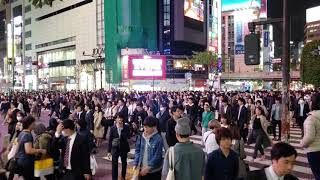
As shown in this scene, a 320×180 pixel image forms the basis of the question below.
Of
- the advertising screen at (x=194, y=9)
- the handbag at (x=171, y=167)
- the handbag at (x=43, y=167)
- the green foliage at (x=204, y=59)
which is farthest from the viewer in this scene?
the advertising screen at (x=194, y=9)

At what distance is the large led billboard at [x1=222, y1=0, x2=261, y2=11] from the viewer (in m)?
Answer: 134

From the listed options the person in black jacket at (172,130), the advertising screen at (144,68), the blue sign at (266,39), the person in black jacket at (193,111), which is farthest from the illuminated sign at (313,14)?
the person in black jacket at (172,130)

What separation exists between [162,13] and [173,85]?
17.2 meters

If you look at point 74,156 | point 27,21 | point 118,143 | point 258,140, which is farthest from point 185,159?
point 27,21

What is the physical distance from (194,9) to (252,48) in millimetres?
93314

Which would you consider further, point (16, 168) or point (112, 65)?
point (112, 65)

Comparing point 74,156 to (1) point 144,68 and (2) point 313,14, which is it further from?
(2) point 313,14

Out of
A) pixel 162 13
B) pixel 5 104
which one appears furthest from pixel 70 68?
pixel 5 104

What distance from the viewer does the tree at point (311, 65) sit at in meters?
50.3

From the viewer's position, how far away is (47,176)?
6.92m

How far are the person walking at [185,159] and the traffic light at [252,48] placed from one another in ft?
11.5

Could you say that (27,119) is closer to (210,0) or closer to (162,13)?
(162,13)

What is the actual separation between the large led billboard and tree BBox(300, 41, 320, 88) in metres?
84.0

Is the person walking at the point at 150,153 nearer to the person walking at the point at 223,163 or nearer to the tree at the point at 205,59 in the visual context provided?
the person walking at the point at 223,163
